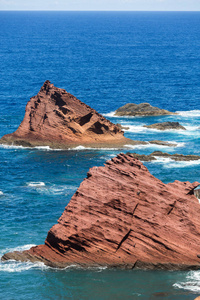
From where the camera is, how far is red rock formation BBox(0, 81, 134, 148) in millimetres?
95812

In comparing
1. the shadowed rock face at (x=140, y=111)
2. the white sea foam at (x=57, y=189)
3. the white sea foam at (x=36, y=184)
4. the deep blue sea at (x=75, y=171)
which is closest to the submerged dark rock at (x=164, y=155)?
the deep blue sea at (x=75, y=171)

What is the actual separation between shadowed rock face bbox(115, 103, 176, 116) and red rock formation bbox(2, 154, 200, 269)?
6994 cm

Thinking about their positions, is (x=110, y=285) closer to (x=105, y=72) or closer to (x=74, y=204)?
(x=74, y=204)

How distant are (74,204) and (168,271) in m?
10.9

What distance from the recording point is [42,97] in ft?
324

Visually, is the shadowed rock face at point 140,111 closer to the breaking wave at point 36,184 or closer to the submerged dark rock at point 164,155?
the submerged dark rock at point 164,155

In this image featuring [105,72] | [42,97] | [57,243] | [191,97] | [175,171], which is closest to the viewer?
[57,243]

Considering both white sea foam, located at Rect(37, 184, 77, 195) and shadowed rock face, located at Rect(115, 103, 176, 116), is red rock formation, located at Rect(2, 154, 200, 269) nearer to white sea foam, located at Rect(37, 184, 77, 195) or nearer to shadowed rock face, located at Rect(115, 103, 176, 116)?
white sea foam, located at Rect(37, 184, 77, 195)

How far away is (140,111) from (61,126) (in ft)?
107

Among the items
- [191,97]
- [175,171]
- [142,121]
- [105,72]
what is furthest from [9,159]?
[105,72]

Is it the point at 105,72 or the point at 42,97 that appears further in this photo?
the point at 105,72

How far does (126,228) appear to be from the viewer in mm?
49938

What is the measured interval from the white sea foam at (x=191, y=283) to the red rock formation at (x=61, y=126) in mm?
49566

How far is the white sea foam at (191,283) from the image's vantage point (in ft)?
151
